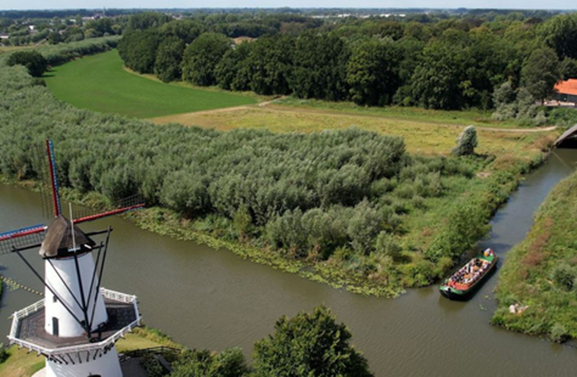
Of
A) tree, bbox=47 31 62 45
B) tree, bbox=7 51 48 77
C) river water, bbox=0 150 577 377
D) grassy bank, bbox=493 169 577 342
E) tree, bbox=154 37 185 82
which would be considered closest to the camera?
river water, bbox=0 150 577 377

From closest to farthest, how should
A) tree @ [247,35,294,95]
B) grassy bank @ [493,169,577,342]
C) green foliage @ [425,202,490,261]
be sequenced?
grassy bank @ [493,169,577,342] < green foliage @ [425,202,490,261] < tree @ [247,35,294,95]

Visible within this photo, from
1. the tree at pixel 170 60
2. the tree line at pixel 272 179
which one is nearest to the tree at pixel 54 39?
the tree at pixel 170 60

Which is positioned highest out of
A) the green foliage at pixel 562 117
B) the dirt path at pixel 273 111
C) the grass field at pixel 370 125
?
the green foliage at pixel 562 117

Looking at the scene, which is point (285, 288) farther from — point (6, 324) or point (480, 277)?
point (6, 324)

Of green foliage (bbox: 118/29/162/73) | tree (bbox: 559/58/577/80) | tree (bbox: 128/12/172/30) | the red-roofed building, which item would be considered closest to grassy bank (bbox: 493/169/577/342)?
the red-roofed building

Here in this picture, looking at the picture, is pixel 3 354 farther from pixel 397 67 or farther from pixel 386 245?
pixel 397 67

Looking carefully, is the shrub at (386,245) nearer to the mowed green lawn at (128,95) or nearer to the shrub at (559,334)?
the shrub at (559,334)

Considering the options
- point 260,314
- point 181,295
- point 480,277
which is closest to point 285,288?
point 260,314

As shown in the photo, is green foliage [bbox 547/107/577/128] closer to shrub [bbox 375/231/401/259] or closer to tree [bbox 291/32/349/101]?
tree [bbox 291/32/349/101]
